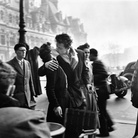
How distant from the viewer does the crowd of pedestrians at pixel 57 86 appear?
1.23 m

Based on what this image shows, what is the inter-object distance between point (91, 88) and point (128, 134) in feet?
5.20

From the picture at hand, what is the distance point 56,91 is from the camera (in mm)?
3062

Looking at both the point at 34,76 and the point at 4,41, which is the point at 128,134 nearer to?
the point at 34,76

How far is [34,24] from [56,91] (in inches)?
2215

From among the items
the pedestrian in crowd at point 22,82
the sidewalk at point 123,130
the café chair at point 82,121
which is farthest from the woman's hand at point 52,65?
the sidewalk at point 123,130

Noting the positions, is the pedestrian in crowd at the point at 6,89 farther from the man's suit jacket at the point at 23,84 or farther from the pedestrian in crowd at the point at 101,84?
the pedestrian in crowd at the point at 101,84

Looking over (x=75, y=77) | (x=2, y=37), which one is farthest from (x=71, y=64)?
(x=2, y=37)

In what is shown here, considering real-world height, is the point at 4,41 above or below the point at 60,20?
below

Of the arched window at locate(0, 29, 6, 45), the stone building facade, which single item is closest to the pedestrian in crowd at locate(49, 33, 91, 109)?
the stone building facade

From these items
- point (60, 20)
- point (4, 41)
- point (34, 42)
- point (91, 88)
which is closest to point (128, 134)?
point (91, 88)

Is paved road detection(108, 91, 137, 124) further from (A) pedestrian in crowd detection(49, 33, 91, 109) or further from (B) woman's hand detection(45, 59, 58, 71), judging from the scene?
(B) woman's hand detection(45, 59, 58, 71)

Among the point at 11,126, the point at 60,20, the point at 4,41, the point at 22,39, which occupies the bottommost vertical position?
the point at 11,126

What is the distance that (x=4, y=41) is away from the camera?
4788cm

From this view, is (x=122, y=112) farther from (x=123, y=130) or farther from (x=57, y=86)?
(x=57, y=86)
